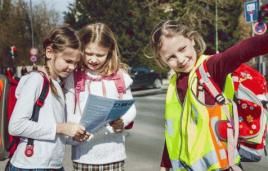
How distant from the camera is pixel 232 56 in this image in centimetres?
234

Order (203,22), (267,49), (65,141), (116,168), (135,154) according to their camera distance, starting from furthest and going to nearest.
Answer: (203,22), (135,154), (116,168), (65,141), (267,49)

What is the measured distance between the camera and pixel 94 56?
3291mm

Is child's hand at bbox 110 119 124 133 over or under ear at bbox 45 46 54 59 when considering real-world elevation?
under

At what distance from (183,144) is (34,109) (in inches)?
37.2

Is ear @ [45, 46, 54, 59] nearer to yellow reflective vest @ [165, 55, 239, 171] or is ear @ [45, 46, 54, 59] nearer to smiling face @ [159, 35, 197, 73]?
smiling face @ [159, 35, 197, 73]

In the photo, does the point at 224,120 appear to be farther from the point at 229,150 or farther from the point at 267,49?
the point at 267,49

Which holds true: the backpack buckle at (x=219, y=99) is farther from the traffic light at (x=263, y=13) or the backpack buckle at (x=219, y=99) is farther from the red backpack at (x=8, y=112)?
the traffic light at (x=263, y=13)

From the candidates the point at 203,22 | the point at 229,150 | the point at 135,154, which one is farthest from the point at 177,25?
the point at 203,22

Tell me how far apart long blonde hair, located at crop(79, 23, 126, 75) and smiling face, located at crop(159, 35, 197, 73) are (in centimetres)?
63

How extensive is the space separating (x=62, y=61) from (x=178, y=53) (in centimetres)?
82

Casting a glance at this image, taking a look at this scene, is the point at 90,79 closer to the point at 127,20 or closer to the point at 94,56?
the point at 94,56

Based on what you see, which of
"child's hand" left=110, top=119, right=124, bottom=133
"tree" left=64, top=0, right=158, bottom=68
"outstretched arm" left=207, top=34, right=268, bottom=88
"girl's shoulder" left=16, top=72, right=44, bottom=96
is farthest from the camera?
"tree" left=64, top=0, right=158, bottom=68

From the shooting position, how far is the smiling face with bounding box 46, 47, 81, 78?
10.2 feet

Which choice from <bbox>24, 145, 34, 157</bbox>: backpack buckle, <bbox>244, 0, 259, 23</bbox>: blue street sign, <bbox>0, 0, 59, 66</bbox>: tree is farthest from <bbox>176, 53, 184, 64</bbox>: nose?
<bbox>0, 0, 59, 66</bbox>: tree
